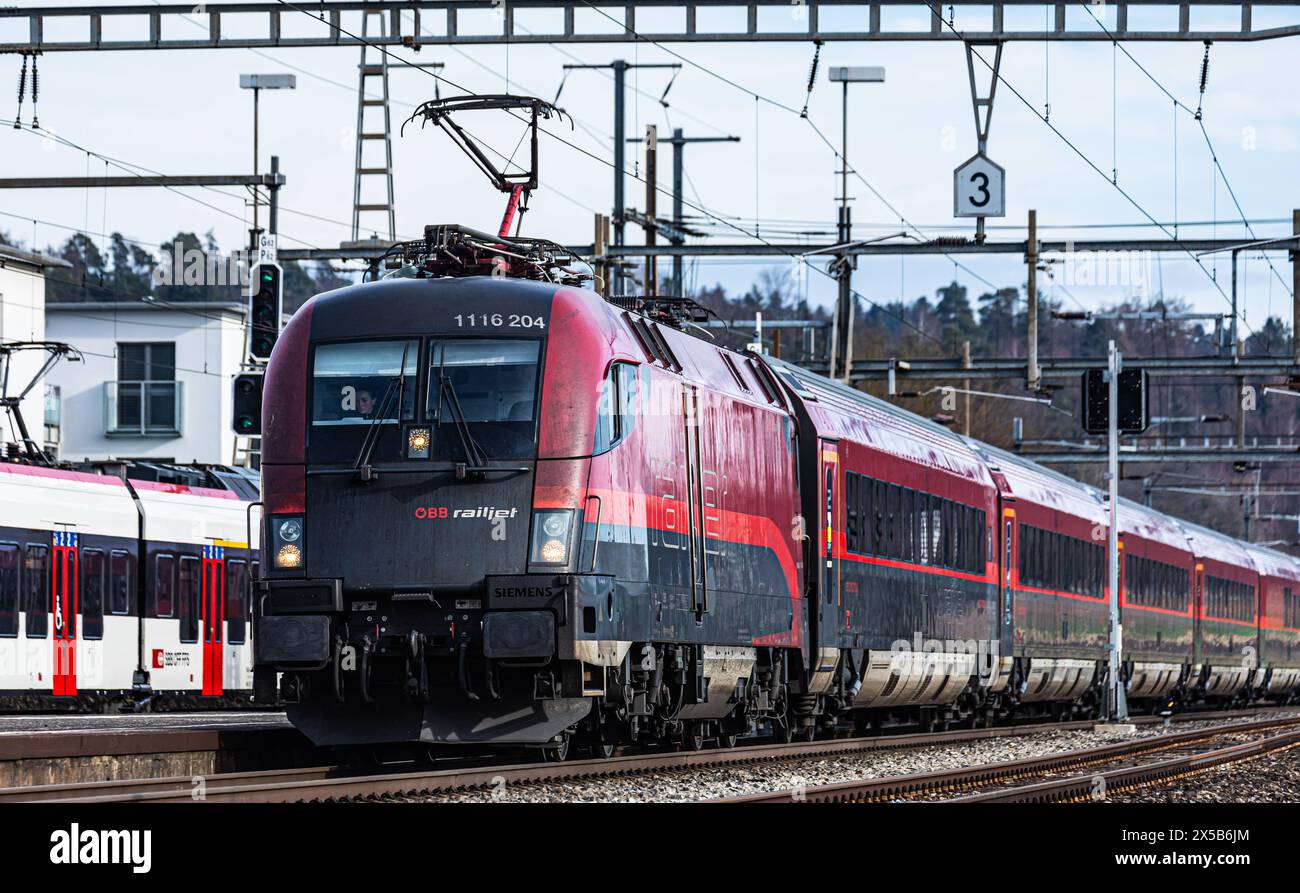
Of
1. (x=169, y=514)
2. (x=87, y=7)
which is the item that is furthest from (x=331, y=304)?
(x=169, y=514)

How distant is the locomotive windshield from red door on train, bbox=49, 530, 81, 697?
38.5 ft

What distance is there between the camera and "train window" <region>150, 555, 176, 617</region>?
2883cm

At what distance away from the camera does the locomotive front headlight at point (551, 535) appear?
1491cm

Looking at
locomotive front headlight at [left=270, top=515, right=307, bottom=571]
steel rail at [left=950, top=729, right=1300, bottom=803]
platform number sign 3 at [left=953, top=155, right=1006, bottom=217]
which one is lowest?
steel rail at [left=950, top=729, right=1300, bottom=803]

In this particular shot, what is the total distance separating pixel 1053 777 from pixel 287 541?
7198mm

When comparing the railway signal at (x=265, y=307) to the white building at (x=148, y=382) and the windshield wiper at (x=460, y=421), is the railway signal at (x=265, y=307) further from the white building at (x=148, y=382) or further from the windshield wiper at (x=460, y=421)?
the white building at (x=148, y=382)

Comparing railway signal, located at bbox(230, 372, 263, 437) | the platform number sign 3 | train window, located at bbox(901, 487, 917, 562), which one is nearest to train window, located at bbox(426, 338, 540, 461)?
railway signal, located at bbox(230, 372, 263, 437)

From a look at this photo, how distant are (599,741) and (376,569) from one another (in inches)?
125

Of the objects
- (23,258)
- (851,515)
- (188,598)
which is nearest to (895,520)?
(851,515)

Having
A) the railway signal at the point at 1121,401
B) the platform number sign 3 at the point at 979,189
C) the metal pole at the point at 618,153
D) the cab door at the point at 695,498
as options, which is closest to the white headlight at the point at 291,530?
the cab door at the point at 695,498

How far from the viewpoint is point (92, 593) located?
1065 inches

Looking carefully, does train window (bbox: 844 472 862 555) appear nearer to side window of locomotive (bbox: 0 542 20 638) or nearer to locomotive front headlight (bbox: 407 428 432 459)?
locomotive front headlight (bbox: 407 428 432 459)

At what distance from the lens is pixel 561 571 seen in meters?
14.9
